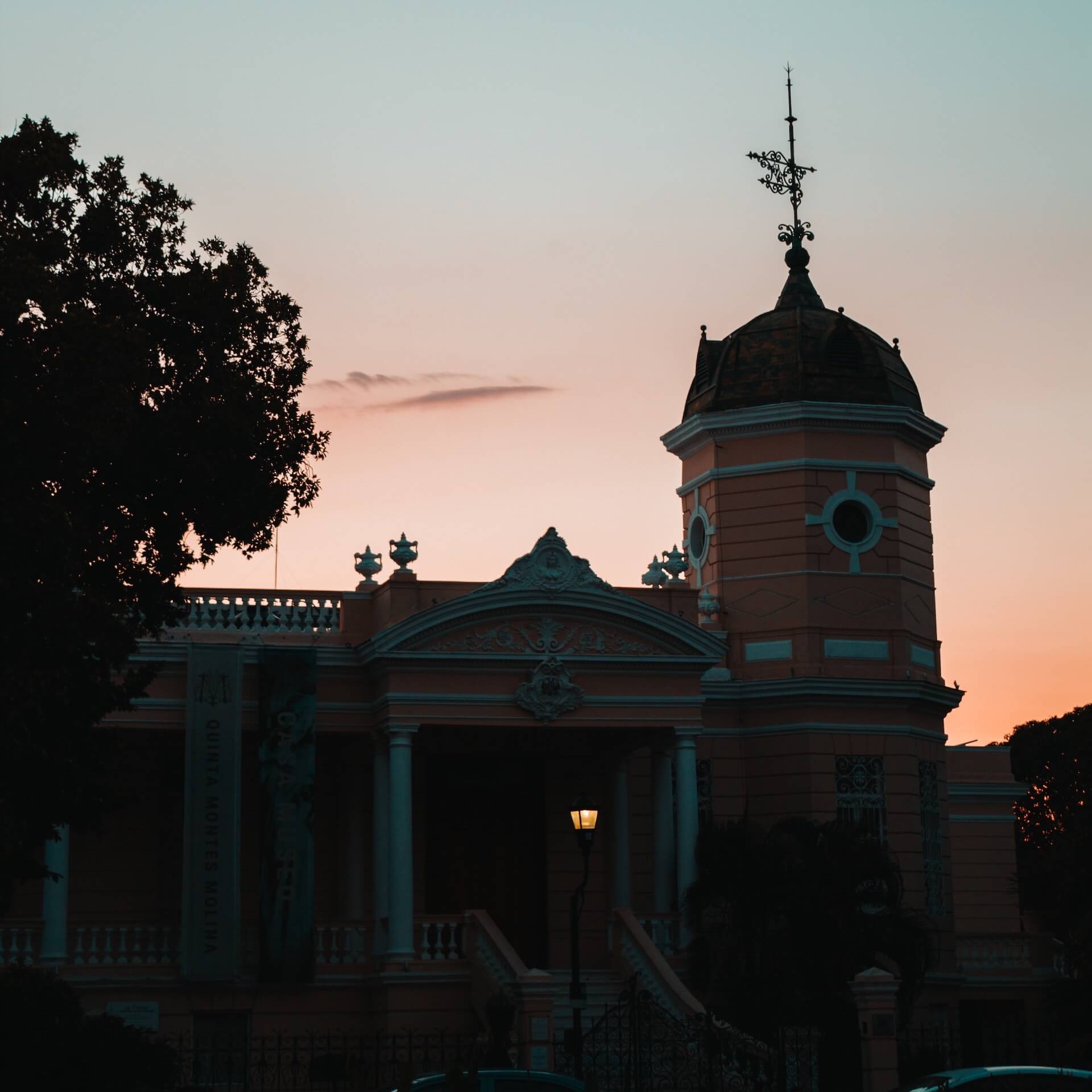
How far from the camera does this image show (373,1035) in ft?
89.4

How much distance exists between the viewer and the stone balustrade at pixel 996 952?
3431 cm

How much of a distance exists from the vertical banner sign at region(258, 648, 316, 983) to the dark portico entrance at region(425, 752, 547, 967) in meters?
3.16

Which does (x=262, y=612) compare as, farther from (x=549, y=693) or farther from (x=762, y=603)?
(x=762, y=603)

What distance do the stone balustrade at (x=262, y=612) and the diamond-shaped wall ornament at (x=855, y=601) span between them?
8071mm

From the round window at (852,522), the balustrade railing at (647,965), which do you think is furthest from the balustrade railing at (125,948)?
the round window at (852,522)

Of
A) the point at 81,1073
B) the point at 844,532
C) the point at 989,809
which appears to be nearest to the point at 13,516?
the point at 81,1073

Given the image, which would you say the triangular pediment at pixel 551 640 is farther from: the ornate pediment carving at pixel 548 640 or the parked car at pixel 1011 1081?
the parked car at pixel 1011 1081

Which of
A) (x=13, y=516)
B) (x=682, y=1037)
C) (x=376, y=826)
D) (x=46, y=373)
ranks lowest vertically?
(x=682, y=1037)

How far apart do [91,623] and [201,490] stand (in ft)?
7.46

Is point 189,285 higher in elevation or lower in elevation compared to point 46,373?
higher

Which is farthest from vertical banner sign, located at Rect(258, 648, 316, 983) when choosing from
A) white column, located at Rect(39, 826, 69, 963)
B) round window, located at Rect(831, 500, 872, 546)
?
round window, located at Rect(831, 500, 872, 546)

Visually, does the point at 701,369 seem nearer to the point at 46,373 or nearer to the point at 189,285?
A: the point at 189,285

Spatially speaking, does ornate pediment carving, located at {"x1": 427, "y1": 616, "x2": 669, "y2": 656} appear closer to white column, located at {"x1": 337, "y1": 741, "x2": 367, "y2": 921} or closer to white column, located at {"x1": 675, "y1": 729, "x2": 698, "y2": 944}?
white column, located at {"x1": 675, "y1": 729, "x2": 698, "y2": 944}

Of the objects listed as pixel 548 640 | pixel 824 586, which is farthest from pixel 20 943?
pixel 824 586
